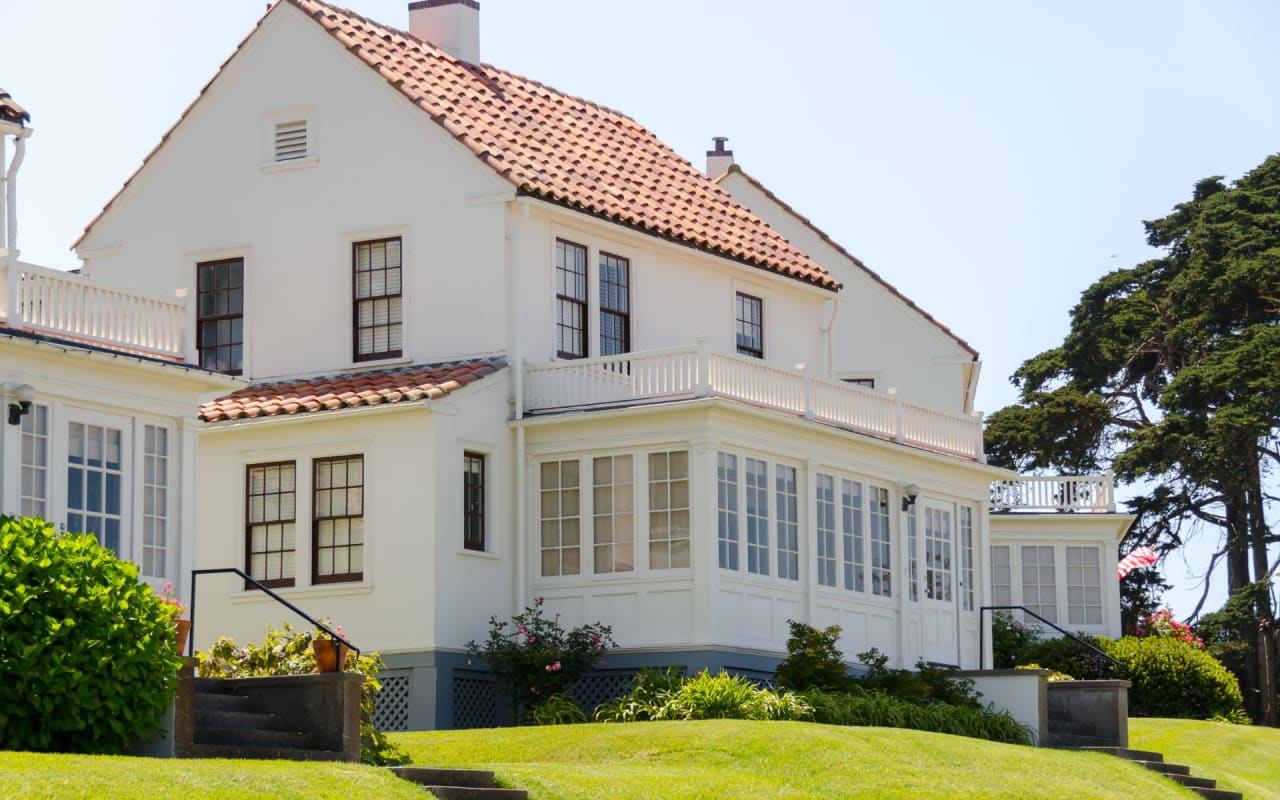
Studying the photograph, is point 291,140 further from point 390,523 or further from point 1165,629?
point 1165,629

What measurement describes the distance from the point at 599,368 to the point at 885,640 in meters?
6.06

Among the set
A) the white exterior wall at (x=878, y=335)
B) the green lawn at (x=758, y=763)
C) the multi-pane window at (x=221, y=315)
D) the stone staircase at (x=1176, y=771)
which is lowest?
the stone staircase at (x=1176, y=771)

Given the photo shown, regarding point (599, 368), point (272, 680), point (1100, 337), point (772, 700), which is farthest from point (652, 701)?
point (1100, 337)

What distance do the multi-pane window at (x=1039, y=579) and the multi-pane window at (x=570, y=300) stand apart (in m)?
13.9

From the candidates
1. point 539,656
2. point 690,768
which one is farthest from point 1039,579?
point 690,768

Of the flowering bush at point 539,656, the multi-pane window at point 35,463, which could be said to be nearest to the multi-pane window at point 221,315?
the flowering bush at point 539,656

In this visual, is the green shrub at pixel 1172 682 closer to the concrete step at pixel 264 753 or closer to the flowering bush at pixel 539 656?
the flowering bush at pixel 539 656

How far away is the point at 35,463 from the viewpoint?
24.0m

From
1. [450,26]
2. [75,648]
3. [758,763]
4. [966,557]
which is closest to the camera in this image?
[75,648]

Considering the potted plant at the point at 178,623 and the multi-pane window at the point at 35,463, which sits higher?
the multi-pane window at the point at 35,463

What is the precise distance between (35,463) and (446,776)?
610 centimetres

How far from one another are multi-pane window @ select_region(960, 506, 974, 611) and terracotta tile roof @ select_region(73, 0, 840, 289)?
496 centimetres

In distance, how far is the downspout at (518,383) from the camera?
3109 cm

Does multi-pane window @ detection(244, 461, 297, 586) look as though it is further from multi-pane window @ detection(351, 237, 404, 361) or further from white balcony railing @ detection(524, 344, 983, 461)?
white balcony railing @ detection(524, 344, 983, 461)
